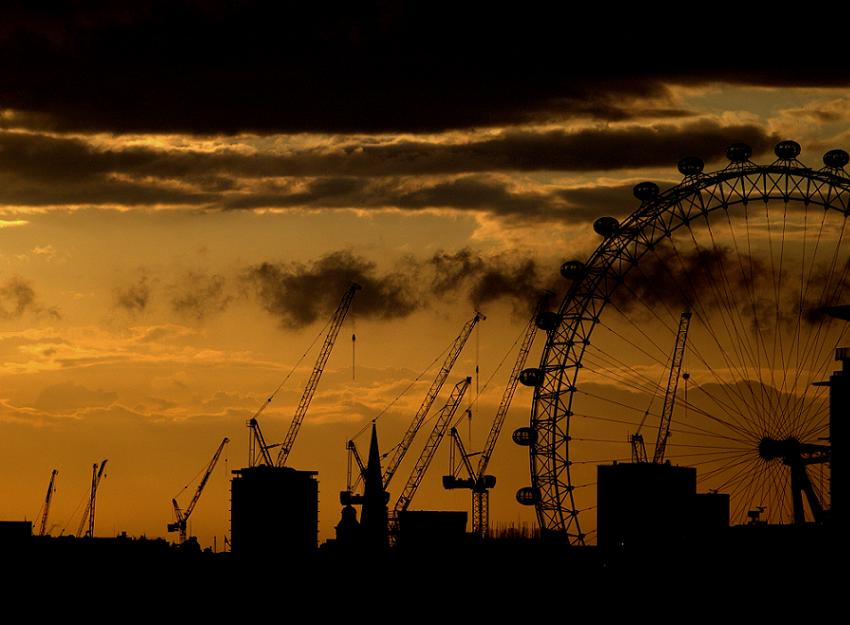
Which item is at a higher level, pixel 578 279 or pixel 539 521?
pixel 578 279

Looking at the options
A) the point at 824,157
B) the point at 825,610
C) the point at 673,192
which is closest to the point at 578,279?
the point at 673,192

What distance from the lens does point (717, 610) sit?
592 feet

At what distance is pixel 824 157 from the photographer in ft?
584

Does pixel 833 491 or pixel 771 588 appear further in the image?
pixel 833 491

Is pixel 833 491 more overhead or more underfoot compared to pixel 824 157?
more underfoot

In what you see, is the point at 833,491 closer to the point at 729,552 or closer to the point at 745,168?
the point at 729,552

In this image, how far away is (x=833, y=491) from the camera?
652 feet

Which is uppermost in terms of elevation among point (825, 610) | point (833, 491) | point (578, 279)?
point (578, 279)

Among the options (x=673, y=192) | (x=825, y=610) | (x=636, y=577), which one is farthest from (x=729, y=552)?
(x=673, y=192)

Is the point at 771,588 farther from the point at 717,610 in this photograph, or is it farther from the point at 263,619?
the point at 263,619

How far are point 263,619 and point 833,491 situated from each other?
2457 inches

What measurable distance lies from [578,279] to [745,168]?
2437cm

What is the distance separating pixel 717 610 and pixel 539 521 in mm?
25375

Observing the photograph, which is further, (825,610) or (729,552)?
(729,552)
